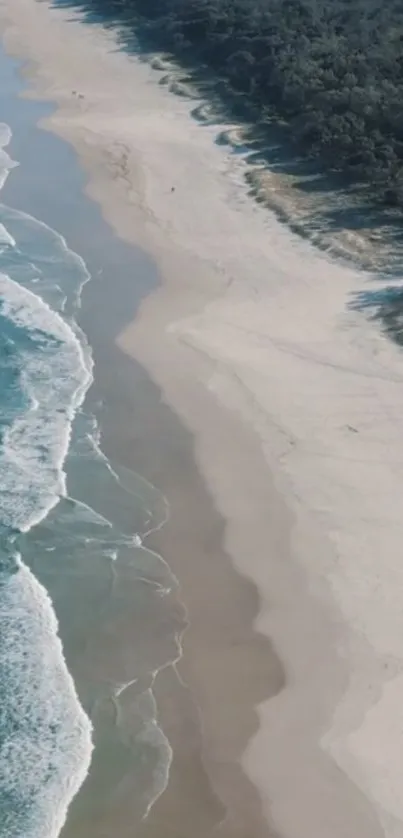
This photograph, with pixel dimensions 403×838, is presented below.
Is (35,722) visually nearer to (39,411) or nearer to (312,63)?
(39,411)

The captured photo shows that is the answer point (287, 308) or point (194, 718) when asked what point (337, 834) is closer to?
point (194, 718)

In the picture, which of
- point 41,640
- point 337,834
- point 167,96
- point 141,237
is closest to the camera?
point 337,834

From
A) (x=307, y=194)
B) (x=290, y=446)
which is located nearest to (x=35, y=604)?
(x=290, y=446)

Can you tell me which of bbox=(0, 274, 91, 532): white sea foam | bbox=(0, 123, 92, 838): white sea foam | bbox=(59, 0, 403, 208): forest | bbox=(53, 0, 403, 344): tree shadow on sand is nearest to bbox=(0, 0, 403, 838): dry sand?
bbox=(53, 0, 403, 344): tree shadow on sand

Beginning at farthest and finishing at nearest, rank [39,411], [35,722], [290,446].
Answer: [39,411], [290,446], [35,722]

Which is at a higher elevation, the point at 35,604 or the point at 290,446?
the point at 290,446

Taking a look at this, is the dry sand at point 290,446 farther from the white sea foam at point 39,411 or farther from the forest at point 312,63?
the forest at point 312,63

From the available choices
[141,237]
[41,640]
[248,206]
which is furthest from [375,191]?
[41,640]

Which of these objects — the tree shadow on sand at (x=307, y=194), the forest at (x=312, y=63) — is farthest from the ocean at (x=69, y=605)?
the forest at (x=312, y=63)
